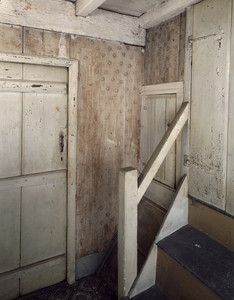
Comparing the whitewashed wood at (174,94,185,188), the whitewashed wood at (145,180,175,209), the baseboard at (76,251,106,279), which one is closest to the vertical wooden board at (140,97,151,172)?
the whitewashed wood at (145,180,175,209)

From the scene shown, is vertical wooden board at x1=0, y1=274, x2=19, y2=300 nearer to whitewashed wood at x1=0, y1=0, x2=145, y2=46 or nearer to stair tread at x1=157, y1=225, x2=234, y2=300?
stair tread at x1=157, y1=225, x2=234, y2=300

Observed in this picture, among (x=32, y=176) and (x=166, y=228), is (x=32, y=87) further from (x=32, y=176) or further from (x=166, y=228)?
(x=166, y=228)

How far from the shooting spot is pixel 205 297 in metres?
1.52

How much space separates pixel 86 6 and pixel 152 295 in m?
2.34

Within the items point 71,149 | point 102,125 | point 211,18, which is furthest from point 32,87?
point 211,18

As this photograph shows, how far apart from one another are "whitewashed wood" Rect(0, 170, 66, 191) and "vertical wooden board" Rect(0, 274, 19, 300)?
815 mm

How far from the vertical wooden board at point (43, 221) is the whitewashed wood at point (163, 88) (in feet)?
4.06

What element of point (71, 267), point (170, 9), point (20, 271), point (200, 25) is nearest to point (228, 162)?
point (200, 25)

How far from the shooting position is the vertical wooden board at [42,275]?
2.27 meters

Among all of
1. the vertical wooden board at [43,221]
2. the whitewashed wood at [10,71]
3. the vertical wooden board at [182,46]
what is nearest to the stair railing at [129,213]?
the vertical wooden board at [182,46]

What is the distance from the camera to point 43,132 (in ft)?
7.45

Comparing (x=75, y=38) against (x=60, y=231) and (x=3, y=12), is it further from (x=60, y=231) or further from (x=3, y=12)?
(x=60, y=231)

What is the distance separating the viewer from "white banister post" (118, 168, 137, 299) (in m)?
1.75

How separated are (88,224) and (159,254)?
35.0 inches
